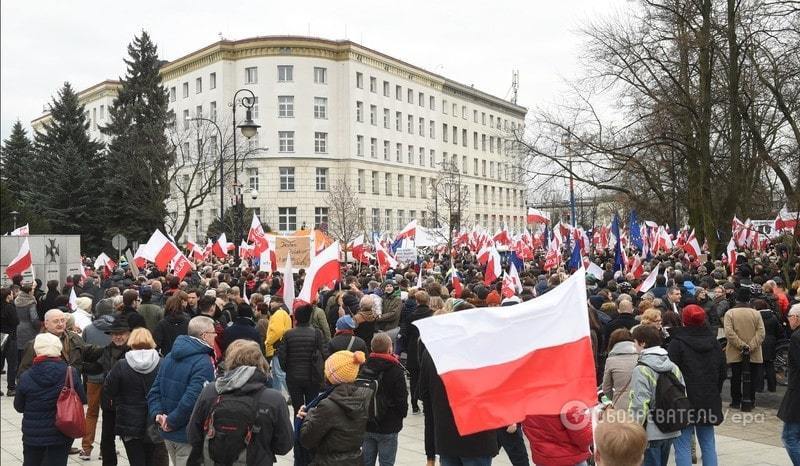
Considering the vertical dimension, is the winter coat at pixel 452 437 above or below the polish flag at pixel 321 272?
below

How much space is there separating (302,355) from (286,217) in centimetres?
5664

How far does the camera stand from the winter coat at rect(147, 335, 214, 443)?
598 cm

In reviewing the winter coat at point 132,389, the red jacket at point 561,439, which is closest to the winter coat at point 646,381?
the red jacket at point 561,439

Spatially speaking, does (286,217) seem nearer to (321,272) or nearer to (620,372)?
(321,272)

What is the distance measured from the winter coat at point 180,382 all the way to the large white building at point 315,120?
51590mm

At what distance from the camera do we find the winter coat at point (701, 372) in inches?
271

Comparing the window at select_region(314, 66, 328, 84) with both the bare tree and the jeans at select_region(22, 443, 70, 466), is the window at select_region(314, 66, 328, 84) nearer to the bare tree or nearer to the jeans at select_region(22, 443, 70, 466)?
the bare tree

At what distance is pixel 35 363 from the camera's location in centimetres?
626

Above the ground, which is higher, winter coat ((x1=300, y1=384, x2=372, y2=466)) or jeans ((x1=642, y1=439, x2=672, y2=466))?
winter coat ((x1=300, y1=384, x2=372, y2=466))

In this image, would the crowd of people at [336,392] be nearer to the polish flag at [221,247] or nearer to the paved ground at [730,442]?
the paved ground at [730,442]

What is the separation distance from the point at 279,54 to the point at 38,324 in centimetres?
5465

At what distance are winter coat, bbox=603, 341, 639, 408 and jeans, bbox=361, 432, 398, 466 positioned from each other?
189cm

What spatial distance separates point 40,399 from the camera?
6.23 metres

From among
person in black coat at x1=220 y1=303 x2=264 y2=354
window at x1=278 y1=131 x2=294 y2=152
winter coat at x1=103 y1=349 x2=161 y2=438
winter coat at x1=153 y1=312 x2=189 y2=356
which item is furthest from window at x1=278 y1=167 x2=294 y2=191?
winter coat at x1=103 y1=349 x2=161 y2=438
